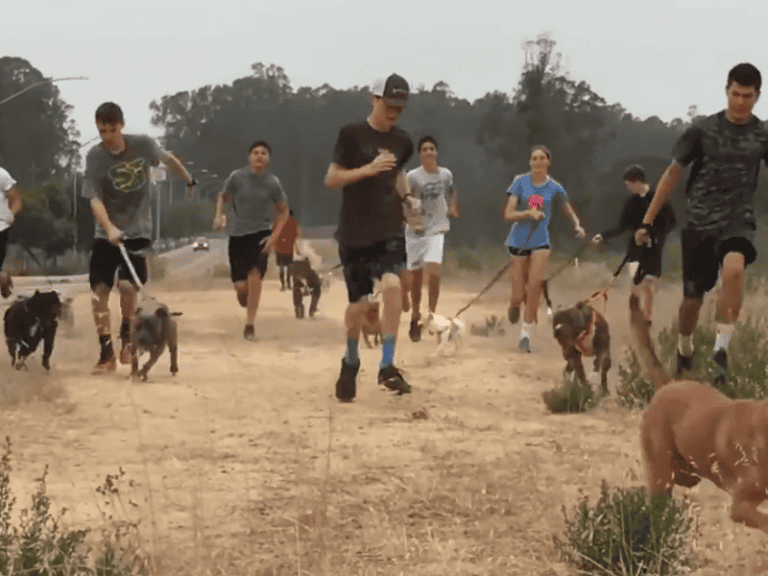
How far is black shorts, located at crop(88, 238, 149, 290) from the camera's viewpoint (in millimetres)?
9625

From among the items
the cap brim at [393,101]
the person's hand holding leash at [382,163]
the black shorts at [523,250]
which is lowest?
the black shorts at [523,250]

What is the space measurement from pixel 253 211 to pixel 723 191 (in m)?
6.03

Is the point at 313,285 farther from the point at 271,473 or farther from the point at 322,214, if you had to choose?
the point at 322,214

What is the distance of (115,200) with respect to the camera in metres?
9.48

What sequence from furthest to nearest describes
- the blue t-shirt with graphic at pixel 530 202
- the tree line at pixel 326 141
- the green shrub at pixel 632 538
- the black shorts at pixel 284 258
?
the tree line at pixel 326 141 < the black shorts at pixel 284 258 < the blue t-shirt with graphic at pixel 530 202 < the green shrub at pixel 632 538

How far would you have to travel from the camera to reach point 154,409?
26.3ft

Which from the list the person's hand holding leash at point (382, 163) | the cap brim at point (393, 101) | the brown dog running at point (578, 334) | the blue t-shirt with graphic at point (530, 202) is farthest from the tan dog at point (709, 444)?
the blue t-shirt with graphic at point (530, 202)

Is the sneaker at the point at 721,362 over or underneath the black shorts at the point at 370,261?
underneath

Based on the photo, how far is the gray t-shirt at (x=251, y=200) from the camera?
12.3 metres

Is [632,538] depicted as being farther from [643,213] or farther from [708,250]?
[643,213]

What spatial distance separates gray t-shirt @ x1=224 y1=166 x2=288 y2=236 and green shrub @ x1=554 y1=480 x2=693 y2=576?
8.42m

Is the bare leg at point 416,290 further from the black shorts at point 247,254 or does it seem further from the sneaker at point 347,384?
the sneaker at point 347,384

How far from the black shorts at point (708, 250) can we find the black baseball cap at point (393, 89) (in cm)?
207

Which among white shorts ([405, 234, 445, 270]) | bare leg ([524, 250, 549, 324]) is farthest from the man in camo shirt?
white shorts ([405, 234, 445, 270])
